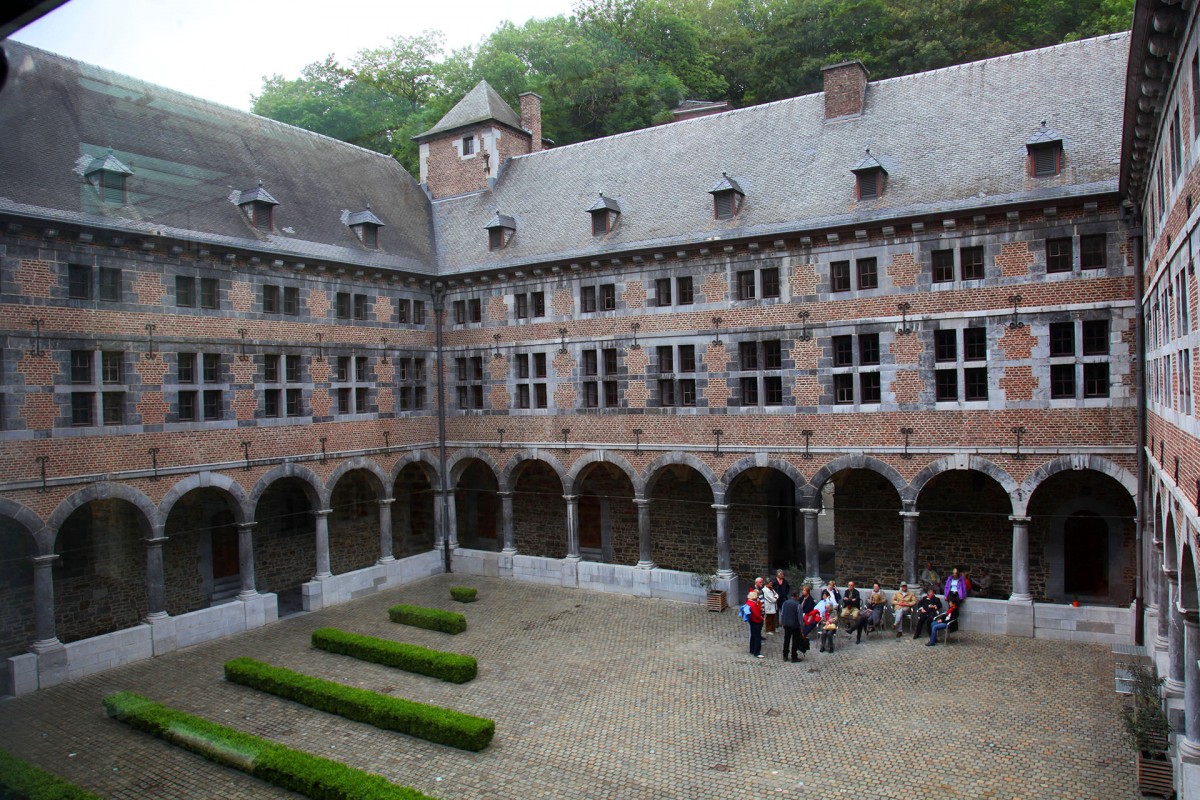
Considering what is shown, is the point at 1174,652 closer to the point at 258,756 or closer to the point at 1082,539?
the point at 1082,539

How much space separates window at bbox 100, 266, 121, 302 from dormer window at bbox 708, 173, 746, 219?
13148mm

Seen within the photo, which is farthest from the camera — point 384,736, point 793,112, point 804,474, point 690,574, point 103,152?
point 793,112

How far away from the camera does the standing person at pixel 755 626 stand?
15.6m

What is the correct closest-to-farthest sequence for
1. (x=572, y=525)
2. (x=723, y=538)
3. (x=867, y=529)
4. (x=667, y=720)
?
(x=667, y=720)
(x=723, y=538)
(x=867, y=529)
(x=572, y=525)

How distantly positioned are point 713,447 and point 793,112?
9.22 metres

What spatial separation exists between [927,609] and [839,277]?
7271 millimetres

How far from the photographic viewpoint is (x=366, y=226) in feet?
74.4

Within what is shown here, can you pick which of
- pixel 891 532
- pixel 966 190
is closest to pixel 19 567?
pixel 891 532

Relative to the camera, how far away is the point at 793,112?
21.7 meters

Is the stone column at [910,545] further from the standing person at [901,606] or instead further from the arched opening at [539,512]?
the arched opening at [539,512]

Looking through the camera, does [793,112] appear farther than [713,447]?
Yes

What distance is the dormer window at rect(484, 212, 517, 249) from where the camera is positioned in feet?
77.2

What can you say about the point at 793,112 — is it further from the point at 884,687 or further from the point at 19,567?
the point at 19,567

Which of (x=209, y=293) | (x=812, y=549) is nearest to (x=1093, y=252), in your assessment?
(x=812, y=549)
